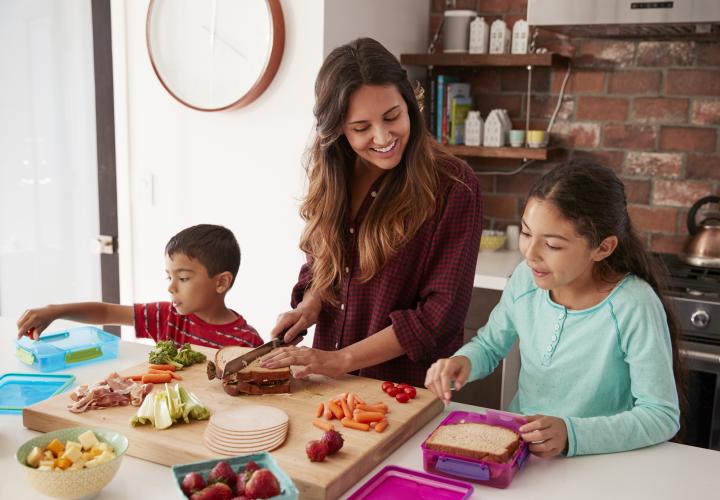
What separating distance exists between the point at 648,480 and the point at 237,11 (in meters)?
2.13

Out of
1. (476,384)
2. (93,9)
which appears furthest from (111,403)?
(93,9)

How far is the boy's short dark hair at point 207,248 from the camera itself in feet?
6.44

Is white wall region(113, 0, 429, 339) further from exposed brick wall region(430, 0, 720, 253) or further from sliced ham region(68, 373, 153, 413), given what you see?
sliced ham region(68, 373, 153, 413)

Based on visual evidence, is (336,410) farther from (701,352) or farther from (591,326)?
(701,352)

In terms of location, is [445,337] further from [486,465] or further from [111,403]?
[111,403]

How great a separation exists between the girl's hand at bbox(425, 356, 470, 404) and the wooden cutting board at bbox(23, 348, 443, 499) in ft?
0.17

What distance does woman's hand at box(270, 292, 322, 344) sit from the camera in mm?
1845

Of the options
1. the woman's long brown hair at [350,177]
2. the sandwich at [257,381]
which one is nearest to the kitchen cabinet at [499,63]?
the woman's long brown hair at [350,177]

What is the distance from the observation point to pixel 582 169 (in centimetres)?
151

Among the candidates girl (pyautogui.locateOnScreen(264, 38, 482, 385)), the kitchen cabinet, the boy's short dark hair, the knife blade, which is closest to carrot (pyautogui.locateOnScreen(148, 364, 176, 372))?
the knife blade

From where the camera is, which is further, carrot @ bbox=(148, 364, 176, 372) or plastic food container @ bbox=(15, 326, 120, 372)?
plastic food container @ bbox=(15, 326, 120, 372)

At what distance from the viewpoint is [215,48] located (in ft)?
9.26

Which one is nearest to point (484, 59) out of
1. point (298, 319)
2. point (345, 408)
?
point (298, 319)

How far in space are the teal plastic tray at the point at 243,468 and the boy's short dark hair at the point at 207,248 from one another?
91 cm
